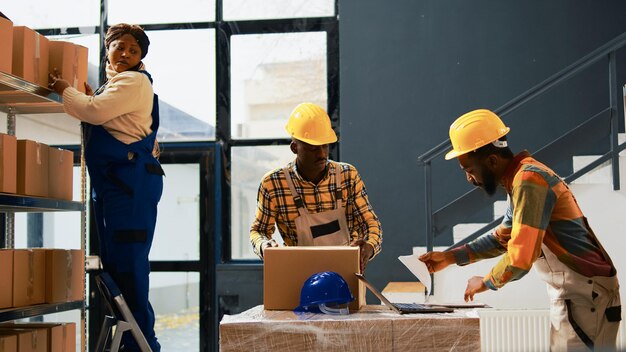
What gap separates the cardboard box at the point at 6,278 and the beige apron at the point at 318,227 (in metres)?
1.27

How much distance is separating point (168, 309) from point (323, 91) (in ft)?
7.13

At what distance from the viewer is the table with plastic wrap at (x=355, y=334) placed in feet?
8.20

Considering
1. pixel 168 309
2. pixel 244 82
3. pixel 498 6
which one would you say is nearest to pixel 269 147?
pixel 244 82

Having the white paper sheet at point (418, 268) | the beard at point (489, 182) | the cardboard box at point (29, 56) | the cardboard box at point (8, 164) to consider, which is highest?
the cardboard box at point (29, 56)

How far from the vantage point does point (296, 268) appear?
295 cm

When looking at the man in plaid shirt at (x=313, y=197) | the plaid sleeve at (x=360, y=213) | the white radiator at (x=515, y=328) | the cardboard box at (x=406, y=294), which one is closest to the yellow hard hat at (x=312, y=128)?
the man in plaid shirt at (x=313, y=197)

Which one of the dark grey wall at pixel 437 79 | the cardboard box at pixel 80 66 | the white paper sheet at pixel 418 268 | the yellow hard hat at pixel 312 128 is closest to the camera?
the white paper sheet at pixel 418 268

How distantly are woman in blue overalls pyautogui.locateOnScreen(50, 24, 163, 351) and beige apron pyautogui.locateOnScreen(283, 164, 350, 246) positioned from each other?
0.67m

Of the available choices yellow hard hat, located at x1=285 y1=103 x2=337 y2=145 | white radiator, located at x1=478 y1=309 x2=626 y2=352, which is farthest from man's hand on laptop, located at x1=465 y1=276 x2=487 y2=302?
white radiator, located at x1=478 y1=309 x2=626 y2=352

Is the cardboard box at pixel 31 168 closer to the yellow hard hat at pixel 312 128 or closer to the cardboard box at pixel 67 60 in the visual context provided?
the cardboard box at pixel 67 60

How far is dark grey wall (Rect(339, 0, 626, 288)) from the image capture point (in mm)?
6430

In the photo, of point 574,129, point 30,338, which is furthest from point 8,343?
point 574,129

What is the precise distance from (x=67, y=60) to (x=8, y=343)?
1346 millimetres

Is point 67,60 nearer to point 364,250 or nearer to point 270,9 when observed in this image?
point 364,250
